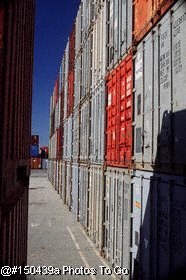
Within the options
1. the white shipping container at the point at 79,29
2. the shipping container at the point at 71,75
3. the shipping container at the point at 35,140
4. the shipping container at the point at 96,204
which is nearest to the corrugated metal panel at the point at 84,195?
the shipping container at the point at 96,204

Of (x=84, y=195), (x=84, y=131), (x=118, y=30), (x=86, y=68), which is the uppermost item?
(x=86, y=68)

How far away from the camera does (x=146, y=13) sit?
8.27 meters

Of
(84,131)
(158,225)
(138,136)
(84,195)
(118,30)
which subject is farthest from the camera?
(84,131)

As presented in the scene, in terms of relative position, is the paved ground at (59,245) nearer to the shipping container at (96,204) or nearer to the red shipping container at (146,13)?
the shipping container at (96,204)

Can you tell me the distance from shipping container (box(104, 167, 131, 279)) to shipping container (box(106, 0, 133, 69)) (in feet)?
11.3

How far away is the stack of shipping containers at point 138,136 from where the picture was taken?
6285mm

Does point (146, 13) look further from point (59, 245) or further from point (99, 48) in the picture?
point (59, 245)


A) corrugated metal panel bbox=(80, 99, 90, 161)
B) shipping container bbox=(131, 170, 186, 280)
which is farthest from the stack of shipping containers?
corrugated metal panel bbox=(80, 99, 90, 161)

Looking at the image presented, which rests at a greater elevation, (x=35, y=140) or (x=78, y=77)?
(x=78, y=77)

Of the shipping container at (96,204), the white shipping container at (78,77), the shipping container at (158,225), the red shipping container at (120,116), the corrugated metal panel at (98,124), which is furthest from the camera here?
the white shipping container at (78,77)

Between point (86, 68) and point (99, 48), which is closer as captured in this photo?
point (99, 48)

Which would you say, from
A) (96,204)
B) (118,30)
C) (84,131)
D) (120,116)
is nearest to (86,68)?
(84,131)

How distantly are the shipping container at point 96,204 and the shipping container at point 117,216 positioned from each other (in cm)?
47

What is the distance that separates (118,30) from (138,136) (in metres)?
4.07
